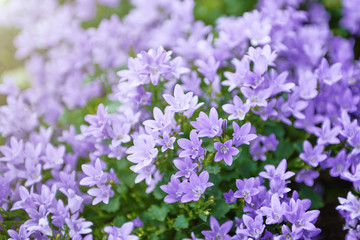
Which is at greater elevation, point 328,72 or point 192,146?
point 328,72

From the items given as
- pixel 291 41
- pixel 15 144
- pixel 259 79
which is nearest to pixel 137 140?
pixel 259 79

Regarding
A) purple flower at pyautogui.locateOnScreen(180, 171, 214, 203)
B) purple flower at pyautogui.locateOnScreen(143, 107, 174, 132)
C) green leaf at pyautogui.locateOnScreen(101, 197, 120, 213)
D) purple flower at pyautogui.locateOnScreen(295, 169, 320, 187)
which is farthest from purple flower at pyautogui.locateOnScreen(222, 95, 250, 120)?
green leaf at pyautogui.locateOnScreen(101, 197, 120, 213)

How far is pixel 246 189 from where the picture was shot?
2.39 meters

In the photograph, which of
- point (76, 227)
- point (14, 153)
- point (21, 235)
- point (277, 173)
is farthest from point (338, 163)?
point (14, 153)

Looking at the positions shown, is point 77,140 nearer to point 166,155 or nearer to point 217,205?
point 166,155

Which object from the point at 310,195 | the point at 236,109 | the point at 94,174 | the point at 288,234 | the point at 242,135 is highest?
the point at 236,109

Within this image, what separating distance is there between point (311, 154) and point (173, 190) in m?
1.17

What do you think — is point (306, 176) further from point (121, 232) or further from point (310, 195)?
point (121, 232)

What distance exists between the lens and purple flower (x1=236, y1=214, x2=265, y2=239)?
2.31 m

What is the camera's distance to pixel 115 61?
424cm

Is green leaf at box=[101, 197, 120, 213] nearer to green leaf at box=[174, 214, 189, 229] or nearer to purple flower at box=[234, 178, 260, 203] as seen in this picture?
green leaf at box=[174, 214, 189, 229]

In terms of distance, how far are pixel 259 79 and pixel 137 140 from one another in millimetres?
982

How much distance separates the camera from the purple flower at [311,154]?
2.79 m

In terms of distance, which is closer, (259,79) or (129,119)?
(259,79)
